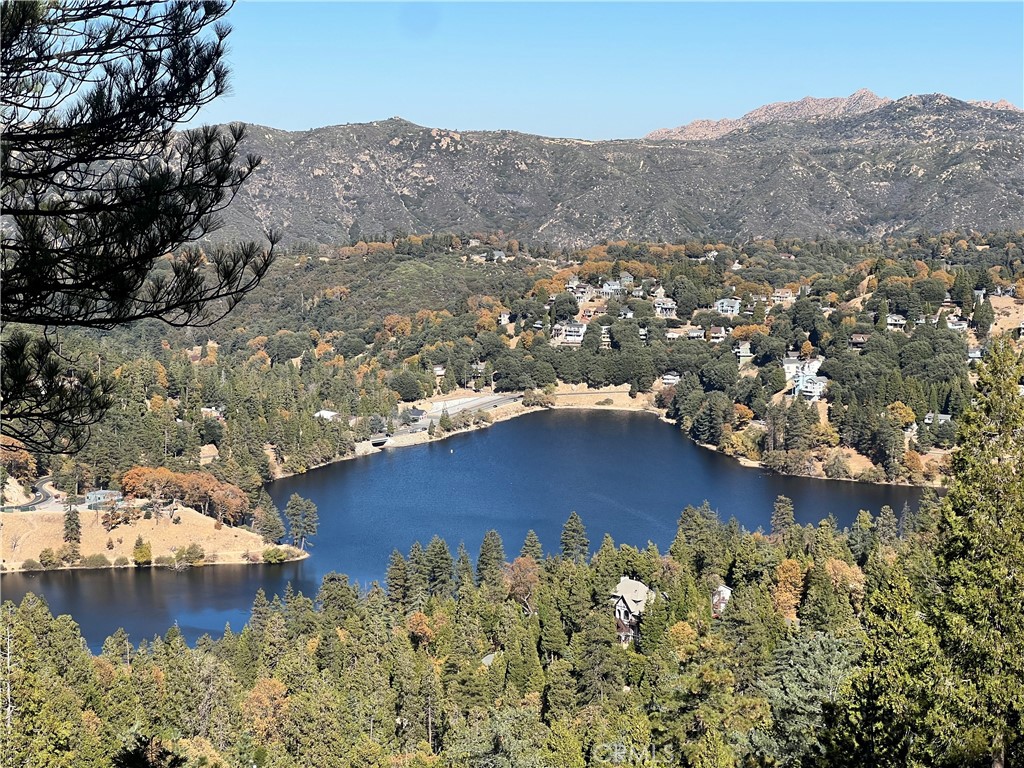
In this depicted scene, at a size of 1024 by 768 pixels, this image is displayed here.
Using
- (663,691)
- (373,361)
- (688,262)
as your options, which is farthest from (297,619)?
(688,262)

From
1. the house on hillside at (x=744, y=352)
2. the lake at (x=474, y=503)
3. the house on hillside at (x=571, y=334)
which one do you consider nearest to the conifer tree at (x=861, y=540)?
the lake at (x=474, y=503)

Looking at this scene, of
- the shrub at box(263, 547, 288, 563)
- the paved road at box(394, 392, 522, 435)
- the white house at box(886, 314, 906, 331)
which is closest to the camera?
the shrub at box(263, 547, 288, 563)

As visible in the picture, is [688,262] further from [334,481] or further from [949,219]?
[949,219]

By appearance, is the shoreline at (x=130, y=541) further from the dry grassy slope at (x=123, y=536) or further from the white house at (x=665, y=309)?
the white house at (x=665, y=309)

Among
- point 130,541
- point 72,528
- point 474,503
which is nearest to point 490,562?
point 474,503

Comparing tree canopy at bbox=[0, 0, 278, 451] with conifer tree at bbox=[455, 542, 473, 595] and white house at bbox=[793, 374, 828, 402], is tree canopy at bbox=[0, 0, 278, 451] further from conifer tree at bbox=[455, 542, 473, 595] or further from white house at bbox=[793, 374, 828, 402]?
white house at bbox=[793, 374, 828, 402]

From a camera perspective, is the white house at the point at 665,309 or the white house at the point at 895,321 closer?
the white house at the point at 895,321

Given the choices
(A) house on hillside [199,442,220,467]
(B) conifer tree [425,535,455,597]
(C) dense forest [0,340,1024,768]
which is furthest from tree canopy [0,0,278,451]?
(A) house on hillside [199,442,220,467]
